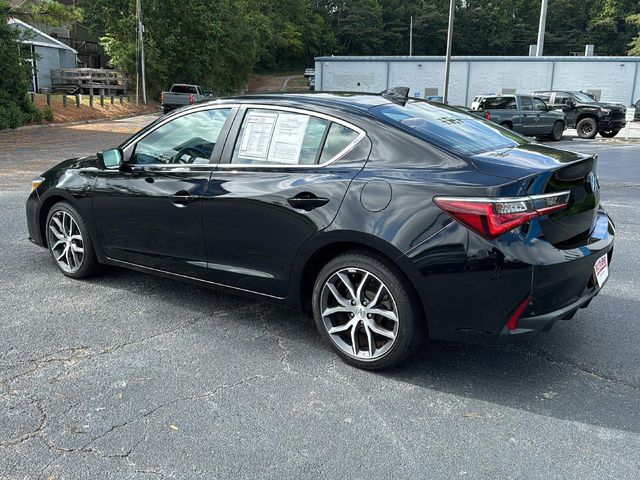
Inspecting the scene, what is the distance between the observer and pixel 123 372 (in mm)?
3561

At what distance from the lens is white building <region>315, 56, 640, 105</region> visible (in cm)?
4281

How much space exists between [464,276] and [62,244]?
3691 millimetres

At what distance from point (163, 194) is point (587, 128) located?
2118 cm

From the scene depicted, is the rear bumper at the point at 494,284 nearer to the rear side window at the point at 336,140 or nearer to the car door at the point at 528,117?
the rear side window at the point at 336,140

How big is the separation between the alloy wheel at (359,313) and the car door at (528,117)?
18747 millimetres

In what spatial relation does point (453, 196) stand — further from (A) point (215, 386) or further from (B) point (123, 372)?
(B) point (123, 372)

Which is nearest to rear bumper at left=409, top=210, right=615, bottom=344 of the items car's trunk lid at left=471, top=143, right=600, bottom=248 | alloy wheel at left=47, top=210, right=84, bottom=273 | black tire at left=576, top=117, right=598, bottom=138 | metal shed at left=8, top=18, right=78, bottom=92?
car's trunk lid at left=471, top=143, right=600, bottom=248

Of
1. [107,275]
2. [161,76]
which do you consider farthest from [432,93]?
[107,275]

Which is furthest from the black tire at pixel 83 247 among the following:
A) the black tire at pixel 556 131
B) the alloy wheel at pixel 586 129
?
the alloy wheel at pixel 586 129

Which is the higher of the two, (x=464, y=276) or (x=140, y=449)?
(x=464, y=276)

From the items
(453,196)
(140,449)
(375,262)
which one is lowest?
(140,449)

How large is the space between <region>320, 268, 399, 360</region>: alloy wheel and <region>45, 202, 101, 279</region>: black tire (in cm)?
238

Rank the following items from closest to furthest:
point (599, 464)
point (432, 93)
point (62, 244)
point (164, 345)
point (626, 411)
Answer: point (599, 464) → point (626, 411) → point (164, 345) → point (62, 244) → point (432, 93)

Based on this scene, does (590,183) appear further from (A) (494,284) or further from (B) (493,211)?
(A) (494,284)
